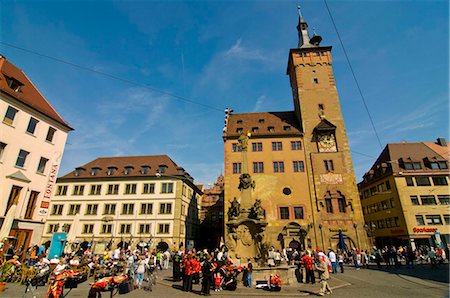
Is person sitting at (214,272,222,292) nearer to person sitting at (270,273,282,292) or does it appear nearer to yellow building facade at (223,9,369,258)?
person sitting at (270,273,282,292)

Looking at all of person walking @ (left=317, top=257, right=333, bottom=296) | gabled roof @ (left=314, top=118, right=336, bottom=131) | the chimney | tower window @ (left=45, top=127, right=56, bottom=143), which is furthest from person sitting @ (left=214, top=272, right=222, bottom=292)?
the chimney

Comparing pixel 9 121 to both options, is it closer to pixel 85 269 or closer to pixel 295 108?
pixel 85 269

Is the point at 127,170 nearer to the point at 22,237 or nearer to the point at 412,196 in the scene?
the point at 22,237

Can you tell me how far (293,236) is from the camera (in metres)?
30.3

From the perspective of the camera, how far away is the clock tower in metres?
29.9

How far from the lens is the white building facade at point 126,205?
3763 centimetres

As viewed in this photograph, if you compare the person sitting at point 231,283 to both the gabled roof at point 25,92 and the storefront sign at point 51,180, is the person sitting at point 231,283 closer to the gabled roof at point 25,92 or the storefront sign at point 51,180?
the storefront sign at point 51,180

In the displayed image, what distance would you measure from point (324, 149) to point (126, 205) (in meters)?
31.7

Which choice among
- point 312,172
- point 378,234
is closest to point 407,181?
point 378,234

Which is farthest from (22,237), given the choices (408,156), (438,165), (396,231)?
(438,165)

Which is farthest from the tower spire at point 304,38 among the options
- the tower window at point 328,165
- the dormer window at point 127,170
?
the dormer window at point 127,170

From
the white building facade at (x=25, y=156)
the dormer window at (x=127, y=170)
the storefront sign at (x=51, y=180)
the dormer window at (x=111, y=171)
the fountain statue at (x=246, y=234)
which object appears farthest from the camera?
the dormer window at (x=111, y=171)

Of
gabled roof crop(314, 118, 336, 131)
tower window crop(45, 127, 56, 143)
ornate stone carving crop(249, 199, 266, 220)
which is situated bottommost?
ornate stone carving crop(249, 199, 266, 220)

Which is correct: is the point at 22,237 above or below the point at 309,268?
above
